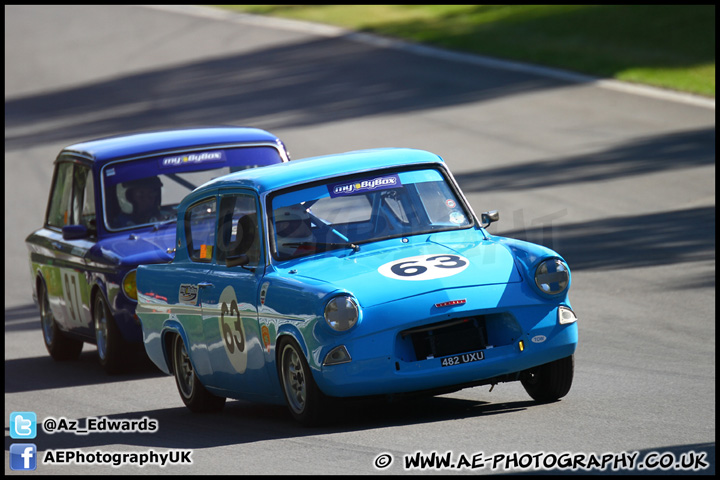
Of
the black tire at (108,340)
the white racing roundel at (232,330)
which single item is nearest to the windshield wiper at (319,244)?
the white racing roundel at (232,330)

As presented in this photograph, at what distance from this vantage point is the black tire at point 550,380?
7.91 metres

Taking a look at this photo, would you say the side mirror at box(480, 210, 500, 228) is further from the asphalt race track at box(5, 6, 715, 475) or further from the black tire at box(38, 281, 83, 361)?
the black tire at box(38, 281, 83, 361)

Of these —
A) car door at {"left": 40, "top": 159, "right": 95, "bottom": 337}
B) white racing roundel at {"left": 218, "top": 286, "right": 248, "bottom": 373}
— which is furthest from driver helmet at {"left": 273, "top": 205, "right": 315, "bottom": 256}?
car door at {"left": 40, "top": 159, "right": 95, "bottom": 337}

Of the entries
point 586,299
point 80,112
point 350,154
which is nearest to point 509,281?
point 350,154

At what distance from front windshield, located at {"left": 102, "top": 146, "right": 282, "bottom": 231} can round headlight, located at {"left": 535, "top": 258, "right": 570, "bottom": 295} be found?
4920 millimetres

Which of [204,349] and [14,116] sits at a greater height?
[204,349]

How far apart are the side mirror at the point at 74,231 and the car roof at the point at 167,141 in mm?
741

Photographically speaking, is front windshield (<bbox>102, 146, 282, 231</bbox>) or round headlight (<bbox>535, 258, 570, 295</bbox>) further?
front windshield (<bbox>102, 146, 282, 231</bbox>)

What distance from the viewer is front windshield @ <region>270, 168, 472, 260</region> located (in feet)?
27.2

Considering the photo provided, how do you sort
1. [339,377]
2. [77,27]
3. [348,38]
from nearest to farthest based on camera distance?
[339,377] < [348,38] < [77,27]

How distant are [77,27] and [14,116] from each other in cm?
1380

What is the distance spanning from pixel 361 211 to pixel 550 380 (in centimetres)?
169

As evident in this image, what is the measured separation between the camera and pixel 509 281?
767cm

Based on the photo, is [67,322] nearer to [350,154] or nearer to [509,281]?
[350,154]
